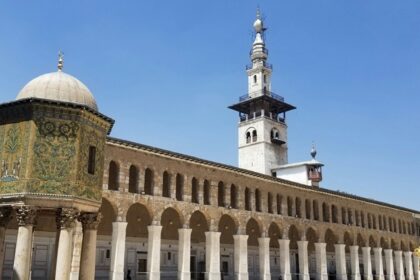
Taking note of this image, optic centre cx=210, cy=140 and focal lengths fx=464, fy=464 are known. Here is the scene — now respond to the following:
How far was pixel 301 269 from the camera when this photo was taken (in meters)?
36.1

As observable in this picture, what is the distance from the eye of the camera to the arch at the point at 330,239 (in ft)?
132

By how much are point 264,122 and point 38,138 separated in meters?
39.6

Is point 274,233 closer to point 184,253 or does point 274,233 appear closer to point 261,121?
point 184,253

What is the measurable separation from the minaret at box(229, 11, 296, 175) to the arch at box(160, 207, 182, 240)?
1994 centimetres

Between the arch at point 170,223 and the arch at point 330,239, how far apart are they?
49.3 ft

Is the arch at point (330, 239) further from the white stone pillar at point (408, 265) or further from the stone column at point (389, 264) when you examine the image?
the white stone pillar at point (408, 265)

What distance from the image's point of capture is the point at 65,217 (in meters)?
12.8

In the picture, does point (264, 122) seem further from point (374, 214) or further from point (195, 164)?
point (195, 164)

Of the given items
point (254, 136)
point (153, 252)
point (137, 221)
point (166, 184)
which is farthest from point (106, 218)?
point (254, 136)

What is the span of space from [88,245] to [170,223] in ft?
57.0

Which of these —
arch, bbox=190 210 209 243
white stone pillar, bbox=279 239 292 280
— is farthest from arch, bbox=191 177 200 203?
white stone pillar, bbox=279 239 292 280

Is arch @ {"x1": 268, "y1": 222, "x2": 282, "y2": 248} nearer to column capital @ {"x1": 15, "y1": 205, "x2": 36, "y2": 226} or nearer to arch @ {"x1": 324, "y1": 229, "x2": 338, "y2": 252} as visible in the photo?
arch @ {"x1": 324, "y1": 229, "x2": 338, "y2": 252}

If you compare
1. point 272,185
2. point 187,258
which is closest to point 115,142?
point 187,258

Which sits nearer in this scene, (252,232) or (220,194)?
(220,194)
